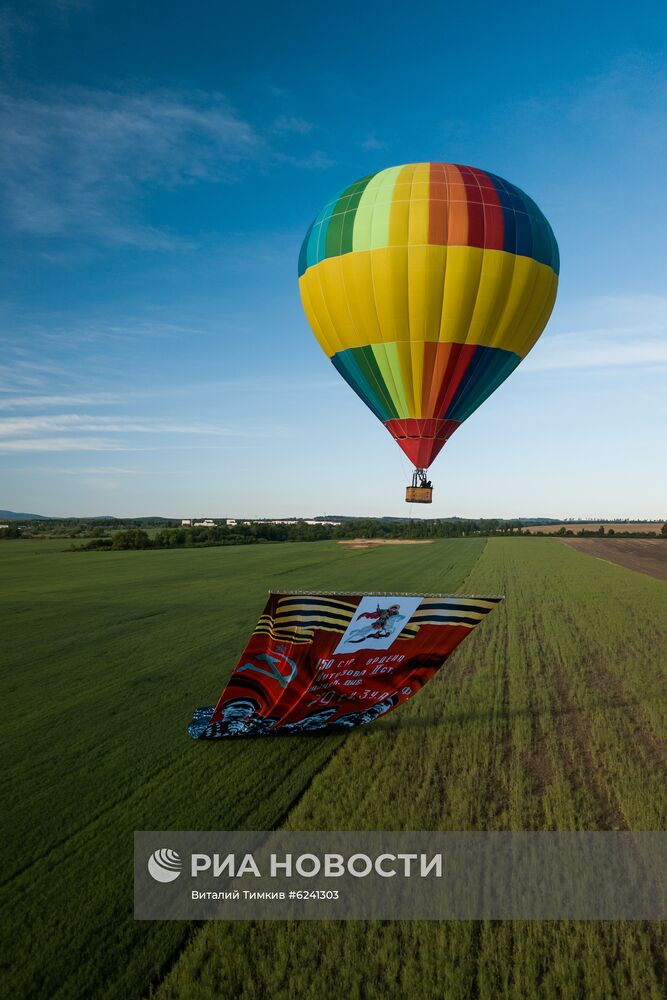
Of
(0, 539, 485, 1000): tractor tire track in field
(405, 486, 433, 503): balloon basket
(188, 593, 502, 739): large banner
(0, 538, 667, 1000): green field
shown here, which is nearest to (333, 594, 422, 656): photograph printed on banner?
(188, 593, 502, 739): large banner

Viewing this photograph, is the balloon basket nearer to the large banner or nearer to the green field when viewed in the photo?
the green field

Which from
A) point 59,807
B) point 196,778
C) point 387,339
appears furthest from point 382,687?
point 387,339

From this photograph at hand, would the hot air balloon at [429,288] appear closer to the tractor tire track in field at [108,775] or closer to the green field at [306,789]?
the green field at [306,789]

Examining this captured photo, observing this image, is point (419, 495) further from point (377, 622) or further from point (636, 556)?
point (636, 556)

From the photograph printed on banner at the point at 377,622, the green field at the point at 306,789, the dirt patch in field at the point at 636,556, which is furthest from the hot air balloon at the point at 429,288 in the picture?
the dirt patch in field at the point at 636,556

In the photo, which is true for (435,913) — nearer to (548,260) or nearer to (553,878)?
(553,878)
